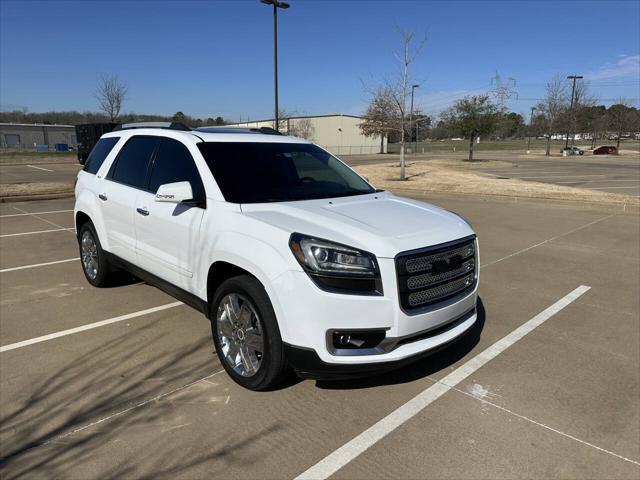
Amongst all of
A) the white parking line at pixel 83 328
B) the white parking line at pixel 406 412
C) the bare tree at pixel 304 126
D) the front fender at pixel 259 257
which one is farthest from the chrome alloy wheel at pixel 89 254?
the bare tree at pixel 304 126

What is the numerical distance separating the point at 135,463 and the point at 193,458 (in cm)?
31

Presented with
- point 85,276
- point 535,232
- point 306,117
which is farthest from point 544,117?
point 85,276

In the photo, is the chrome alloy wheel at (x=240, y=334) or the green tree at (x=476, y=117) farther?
the green tree at (x=476, y=117)

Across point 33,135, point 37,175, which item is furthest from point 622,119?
point 33,135

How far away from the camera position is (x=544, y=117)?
53938mm

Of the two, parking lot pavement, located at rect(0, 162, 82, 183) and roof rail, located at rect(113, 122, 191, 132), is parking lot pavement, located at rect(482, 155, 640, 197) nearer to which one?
roof rail, located at rect(113, 122, 191, 132)

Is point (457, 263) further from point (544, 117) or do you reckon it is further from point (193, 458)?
point (544, 117)

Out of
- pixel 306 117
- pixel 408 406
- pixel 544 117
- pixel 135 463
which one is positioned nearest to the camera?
pixel 135 463

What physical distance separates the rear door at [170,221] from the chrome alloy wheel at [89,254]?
55.3 inches

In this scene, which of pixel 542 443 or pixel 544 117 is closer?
pixel 542 443

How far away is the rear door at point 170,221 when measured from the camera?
12.0ft

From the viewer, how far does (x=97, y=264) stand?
540 centimetres

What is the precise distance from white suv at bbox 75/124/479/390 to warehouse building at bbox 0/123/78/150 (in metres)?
90.0

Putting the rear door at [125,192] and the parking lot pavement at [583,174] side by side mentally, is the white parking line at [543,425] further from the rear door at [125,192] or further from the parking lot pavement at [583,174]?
the parking lot pavement at [583,174]
